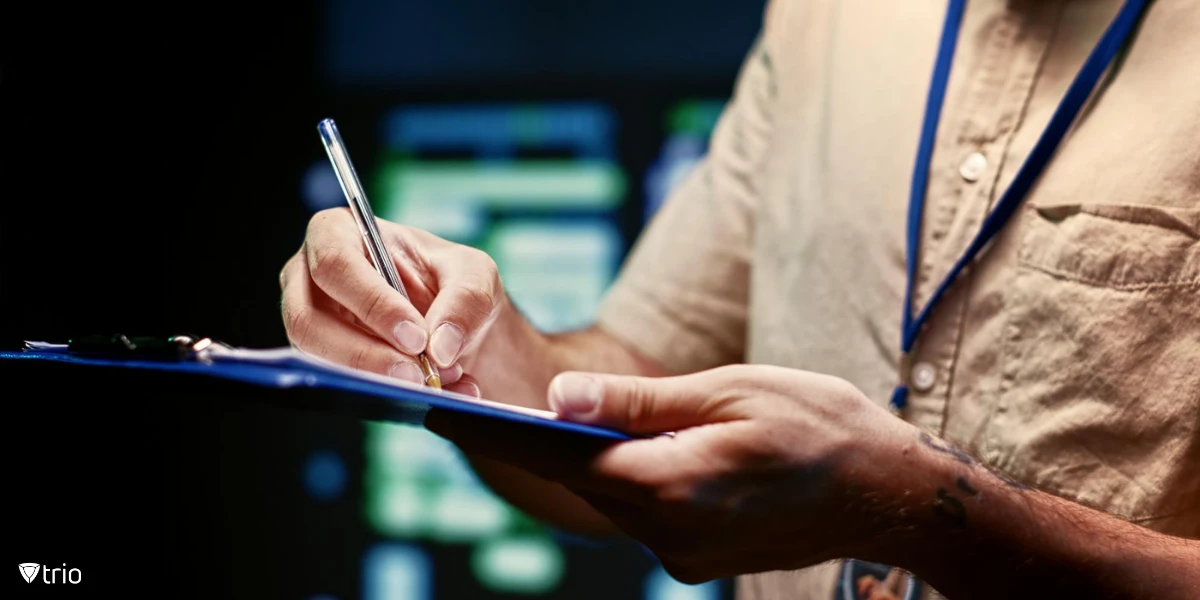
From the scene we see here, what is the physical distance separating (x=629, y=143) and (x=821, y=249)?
92 centimetres

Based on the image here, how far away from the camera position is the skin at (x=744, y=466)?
500 mm

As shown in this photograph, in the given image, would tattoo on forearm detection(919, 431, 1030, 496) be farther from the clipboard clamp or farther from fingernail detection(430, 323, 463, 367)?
the clipboard clamp

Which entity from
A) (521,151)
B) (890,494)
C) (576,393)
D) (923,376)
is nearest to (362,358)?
(576,393)

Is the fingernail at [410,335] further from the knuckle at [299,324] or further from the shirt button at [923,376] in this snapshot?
the shirt button at [923,376]

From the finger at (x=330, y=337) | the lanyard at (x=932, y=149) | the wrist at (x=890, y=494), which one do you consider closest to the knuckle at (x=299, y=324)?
the finger at (x=330, y=337)

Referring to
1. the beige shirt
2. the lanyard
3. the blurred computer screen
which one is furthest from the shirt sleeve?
the blurred computer screen

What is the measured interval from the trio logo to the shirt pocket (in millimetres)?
747

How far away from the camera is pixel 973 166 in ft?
2.54

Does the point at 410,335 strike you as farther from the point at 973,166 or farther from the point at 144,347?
the point at 973,166

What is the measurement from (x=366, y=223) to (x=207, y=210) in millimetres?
813

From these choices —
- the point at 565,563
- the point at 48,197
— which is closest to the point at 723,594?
the point at 565,563

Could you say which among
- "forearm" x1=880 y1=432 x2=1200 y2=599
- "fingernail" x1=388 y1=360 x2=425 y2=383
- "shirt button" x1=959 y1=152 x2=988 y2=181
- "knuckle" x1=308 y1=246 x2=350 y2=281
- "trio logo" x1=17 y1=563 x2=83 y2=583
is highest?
"shirt button" x1=959 y1=152 x2=988 y2=181

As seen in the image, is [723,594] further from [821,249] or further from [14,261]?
[14,261]

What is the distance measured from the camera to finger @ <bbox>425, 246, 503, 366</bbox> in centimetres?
55
